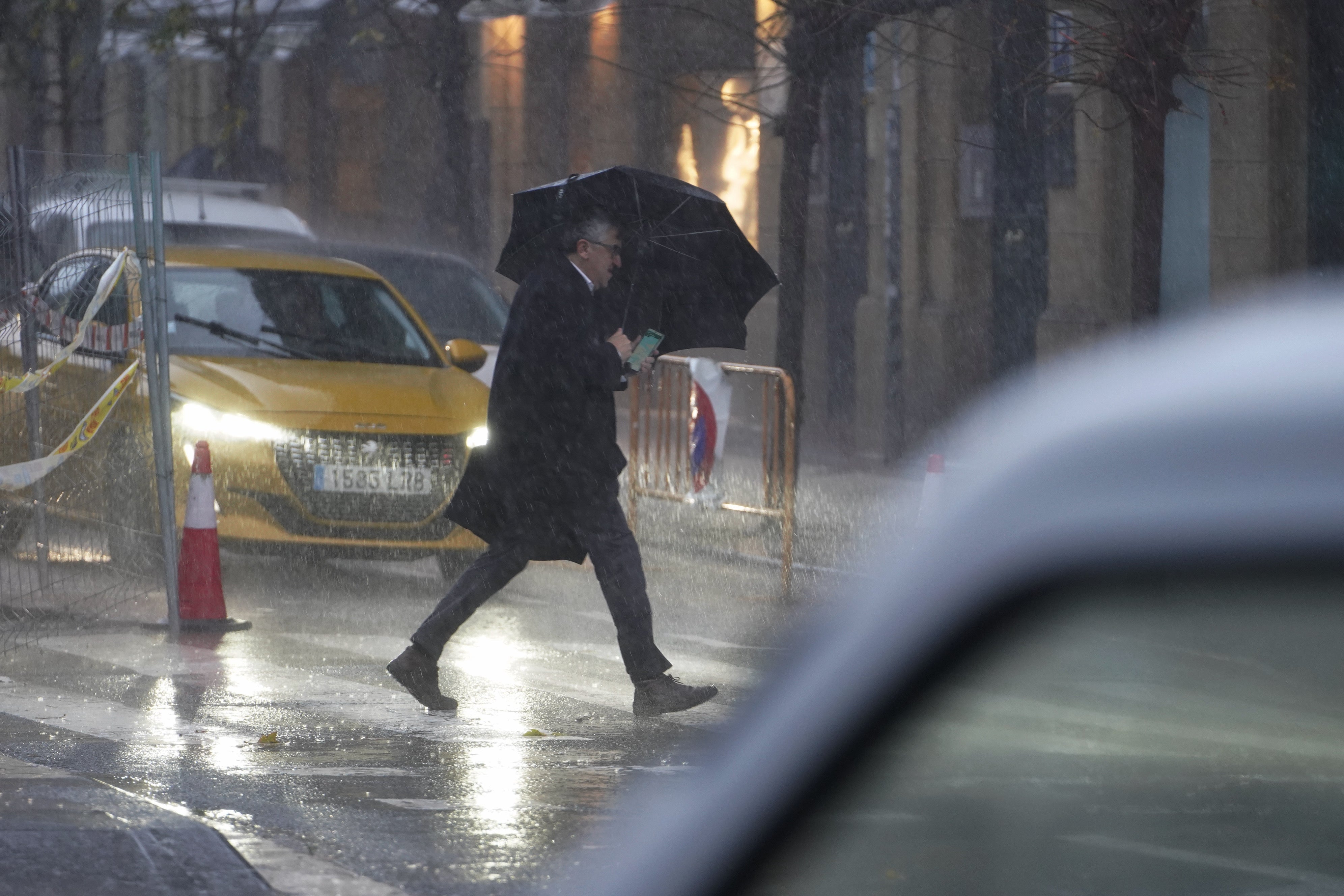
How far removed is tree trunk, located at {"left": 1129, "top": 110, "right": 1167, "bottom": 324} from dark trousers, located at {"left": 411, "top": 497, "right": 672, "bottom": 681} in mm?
4558

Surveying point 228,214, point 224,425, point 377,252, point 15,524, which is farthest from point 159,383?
point 228,214

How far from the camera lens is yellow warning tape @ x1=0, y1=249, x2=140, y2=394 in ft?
29.3

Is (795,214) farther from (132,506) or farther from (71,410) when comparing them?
(132,506)

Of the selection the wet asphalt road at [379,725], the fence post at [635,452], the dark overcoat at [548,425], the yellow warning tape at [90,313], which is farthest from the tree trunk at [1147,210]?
the yellow warning tape at [90,313]

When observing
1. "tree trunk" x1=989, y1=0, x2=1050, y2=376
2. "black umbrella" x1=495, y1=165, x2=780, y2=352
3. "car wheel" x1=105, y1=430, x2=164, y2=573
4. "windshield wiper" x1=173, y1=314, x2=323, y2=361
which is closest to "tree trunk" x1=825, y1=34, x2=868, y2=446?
"tree trunk" x1=989, y1=0, x2=1050, y2=376

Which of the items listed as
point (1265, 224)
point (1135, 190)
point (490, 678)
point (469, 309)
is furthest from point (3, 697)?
point (1265, 224)

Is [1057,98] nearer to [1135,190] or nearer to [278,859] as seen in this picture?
[1135,190]

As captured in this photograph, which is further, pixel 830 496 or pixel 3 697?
pixel 830 496

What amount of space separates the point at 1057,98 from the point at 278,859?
1325 cm

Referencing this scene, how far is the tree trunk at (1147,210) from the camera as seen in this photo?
10.8m

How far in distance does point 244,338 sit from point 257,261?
→ 2.68 feet

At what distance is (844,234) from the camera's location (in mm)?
20891

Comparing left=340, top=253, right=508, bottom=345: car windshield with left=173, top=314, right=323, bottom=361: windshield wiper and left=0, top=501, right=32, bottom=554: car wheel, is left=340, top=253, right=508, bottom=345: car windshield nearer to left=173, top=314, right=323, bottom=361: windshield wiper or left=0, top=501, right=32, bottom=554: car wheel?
left=173, top=314, right=323, bottom=361: windshield wiper

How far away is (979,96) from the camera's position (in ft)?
59.8
